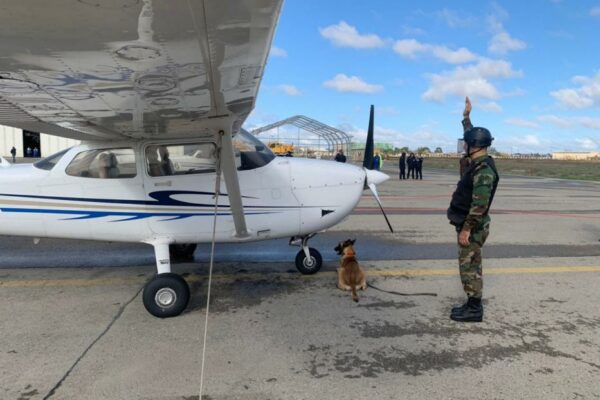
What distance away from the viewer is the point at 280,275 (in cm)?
595

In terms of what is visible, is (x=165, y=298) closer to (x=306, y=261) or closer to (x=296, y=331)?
(x=296, y=331)

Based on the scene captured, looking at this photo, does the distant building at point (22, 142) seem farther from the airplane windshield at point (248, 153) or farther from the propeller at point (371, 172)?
the propeller at point (371, 172)

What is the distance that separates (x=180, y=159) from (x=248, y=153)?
30.2 inches

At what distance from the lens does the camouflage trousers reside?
4.32m

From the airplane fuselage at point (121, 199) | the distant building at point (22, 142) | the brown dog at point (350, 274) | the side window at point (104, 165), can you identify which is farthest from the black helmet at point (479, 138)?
the distant building at point (22, 142)

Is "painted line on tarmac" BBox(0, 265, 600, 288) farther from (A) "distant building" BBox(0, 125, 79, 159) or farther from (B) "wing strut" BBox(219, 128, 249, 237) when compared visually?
(A) "distant building" BBox(0, 125, 79, 159)

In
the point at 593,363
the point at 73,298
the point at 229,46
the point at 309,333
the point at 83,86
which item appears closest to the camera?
the point at 229,46

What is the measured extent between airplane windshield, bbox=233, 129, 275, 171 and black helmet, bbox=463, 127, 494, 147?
7.32 ft

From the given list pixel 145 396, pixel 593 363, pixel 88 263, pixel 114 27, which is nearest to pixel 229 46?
pixel 114 27

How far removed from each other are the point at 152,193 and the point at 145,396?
2526mm

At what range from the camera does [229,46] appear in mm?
2262

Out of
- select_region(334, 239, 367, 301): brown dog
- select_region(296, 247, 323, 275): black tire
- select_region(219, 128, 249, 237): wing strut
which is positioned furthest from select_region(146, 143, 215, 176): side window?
select_region(334, 239, 367, 301): brown dog

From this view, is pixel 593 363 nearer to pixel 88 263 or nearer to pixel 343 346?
pixel 343 346

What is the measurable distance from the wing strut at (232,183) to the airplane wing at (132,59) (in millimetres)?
311
